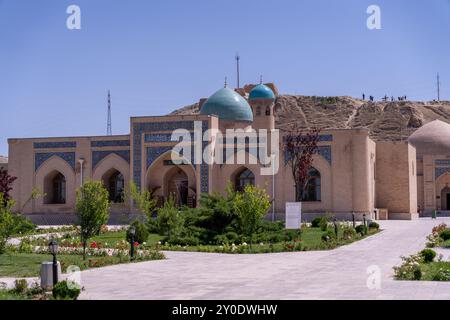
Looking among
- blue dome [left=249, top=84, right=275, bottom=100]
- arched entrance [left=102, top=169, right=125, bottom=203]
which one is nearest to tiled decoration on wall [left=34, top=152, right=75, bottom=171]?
arched entrance [left=102, top=169, right=125, bottom=203]

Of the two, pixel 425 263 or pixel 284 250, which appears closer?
pixel 425 263

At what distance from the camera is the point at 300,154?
31703 millimetres

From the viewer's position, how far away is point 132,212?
33.0 meters

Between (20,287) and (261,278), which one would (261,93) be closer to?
(261,278)

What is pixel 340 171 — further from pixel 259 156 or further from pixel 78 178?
pixel 78 178

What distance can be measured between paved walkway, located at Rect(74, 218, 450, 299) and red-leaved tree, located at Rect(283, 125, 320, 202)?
12987 mm

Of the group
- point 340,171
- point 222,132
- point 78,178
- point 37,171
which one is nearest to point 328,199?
point 340,171

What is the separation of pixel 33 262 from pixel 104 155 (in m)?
19.8

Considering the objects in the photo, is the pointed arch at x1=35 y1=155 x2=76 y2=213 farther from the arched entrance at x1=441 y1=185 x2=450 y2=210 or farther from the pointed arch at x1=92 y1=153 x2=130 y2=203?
the arched entrance at x1=441 y1=185 x2=450 y2=210

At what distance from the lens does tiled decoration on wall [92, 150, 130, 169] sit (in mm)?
34453

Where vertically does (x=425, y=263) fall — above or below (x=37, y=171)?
below

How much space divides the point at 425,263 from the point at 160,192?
22056 mm

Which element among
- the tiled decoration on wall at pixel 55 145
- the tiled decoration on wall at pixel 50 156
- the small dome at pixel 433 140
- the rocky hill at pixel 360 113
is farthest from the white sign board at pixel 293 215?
the rocky hill at pixel 360 113
